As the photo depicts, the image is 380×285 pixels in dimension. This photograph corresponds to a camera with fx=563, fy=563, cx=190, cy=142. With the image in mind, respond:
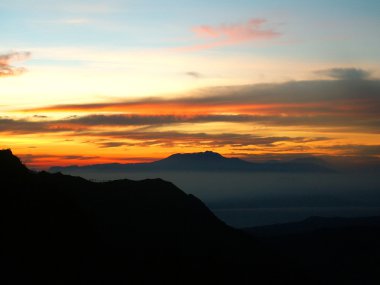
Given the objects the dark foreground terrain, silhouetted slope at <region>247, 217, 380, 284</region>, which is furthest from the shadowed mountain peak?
silhouetted slope at <region>247, 217, 380, 284</region>

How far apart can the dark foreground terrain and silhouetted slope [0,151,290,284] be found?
0.13 m

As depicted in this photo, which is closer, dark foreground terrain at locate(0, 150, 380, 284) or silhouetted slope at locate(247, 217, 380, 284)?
dark foreground terrain at locate(0, 150, 380, 284)

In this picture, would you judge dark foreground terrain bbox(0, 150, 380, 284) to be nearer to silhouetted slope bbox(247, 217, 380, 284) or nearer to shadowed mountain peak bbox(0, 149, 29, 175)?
shadowed mountain peak bbox(0, 149, 29, 175)

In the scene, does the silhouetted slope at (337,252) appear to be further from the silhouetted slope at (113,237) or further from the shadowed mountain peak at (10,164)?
the shadowed mountain peak at (10,164)

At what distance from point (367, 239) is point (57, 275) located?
9492cm

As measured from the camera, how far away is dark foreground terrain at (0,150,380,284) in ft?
206

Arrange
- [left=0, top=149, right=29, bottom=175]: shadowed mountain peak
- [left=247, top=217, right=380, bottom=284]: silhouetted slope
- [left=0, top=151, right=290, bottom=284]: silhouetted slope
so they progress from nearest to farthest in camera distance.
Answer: [left=0, top=151, right=290, bottom=284]: silhouetted slope, [left=0, top=149, right=29, bottom=175]: shadowed mountain peak, [left=247, top=217, right=380, bottom=284]: silhouetted slope

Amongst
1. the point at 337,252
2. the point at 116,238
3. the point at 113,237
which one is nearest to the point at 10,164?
the point at 113,237

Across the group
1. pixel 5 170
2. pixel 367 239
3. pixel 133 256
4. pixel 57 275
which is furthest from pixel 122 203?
pixel 367 239

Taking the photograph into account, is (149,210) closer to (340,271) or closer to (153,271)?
(153,271)

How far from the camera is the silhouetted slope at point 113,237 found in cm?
6266

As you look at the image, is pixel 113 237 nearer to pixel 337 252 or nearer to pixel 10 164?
pixel 10 164

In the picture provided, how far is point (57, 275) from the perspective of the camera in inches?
2392

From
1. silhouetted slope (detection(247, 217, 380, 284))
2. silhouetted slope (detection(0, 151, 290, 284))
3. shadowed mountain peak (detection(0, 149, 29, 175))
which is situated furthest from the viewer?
silhouetted slope (detection(247, 217, 380, 284))
